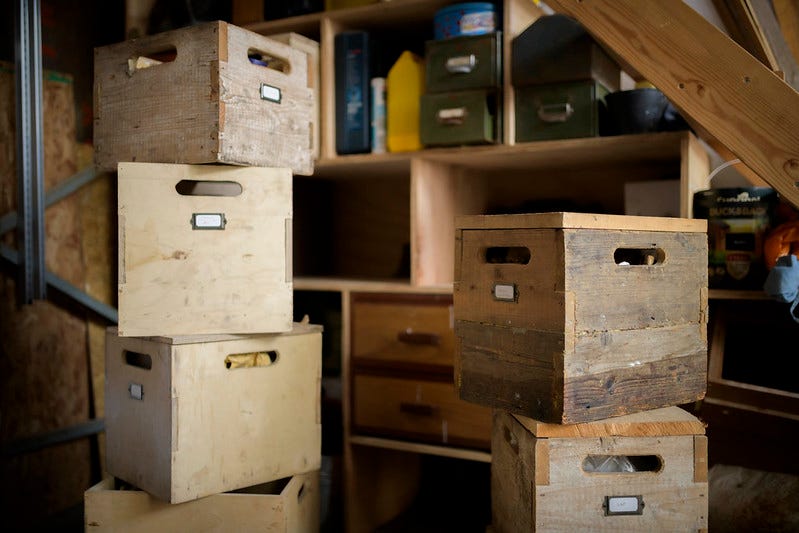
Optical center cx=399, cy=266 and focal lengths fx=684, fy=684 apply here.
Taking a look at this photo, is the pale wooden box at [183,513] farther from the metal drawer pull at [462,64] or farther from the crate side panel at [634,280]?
the metal drawer pull at [462,64]

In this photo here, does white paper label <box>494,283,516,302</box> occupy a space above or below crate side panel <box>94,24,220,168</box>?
below

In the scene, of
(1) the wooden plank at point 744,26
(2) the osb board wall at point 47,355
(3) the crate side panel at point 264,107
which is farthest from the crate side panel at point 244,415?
(1) the wooden plank at point 744,26

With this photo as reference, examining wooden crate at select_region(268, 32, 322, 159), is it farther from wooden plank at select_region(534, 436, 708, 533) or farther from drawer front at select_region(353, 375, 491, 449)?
wooden plank at select_region(534, 436, 708, 533)

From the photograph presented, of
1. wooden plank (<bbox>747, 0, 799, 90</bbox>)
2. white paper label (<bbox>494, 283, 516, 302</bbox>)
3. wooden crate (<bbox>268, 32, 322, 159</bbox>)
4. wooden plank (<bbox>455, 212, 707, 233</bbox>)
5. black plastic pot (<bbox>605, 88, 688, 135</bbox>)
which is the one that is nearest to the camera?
wooden plank (<bbox>455, 212, 707, 233</bbox>)

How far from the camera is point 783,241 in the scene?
1.67 meters

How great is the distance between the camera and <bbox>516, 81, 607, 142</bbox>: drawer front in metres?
1.90

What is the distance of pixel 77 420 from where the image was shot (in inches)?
98.3

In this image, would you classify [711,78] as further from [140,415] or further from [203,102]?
[140,415]

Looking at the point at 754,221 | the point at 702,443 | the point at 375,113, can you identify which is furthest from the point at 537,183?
the point at 702,443

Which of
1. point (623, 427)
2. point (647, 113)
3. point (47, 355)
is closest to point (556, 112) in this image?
point (647, 113)

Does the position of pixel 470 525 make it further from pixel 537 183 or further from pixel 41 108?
pixel 41 108

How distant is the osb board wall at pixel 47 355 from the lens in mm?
2289

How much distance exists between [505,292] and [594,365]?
0.76ft

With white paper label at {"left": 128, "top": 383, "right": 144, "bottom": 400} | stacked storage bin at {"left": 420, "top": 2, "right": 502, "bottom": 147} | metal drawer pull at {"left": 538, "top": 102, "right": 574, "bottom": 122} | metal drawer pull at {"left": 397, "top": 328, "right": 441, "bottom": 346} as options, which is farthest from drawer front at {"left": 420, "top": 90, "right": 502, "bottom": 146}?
white paper label at {"left": 128, "top": 383, "right": 144, "bottom": 400}
